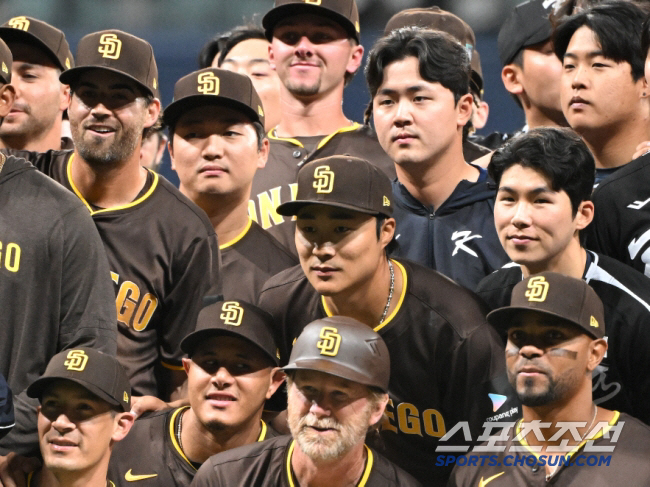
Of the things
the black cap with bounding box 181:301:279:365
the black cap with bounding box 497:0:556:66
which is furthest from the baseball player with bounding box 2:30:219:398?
the black cap with bounding box 497:0:556:66

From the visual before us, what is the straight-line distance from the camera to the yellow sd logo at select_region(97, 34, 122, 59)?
4.80 meters

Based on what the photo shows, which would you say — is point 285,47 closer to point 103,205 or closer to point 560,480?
point 103,205

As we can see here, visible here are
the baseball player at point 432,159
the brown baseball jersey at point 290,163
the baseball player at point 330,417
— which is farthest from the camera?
the brown baseball jersey at point 290,163

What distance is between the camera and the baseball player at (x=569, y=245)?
4172 millimetres

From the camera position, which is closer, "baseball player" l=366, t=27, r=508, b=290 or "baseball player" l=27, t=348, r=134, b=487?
"baseball player" l=27, t=348, r=134, b=487

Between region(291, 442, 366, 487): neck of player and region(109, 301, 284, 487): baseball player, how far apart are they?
1.51 ft

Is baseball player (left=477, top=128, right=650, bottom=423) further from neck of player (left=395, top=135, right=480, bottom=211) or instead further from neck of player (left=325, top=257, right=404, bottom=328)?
neck of player (left=395, top=135, right=480, bottom=211)

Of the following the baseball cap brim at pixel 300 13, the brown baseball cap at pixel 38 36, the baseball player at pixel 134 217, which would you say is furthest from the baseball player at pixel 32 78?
the baseball cap brim at pixel 300 13

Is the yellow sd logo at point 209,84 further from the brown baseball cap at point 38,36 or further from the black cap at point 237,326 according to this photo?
the black cap at point 237,326

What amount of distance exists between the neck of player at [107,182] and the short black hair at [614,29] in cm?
199

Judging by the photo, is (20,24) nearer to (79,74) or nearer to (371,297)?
(79,74)

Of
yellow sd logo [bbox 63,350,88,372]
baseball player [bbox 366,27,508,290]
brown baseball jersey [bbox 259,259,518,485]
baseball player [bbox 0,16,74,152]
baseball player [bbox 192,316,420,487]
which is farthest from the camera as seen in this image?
baseball player [bbox 0,16,74,152]

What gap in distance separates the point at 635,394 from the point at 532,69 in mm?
2055

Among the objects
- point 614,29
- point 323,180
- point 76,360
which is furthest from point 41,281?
point 614,29
